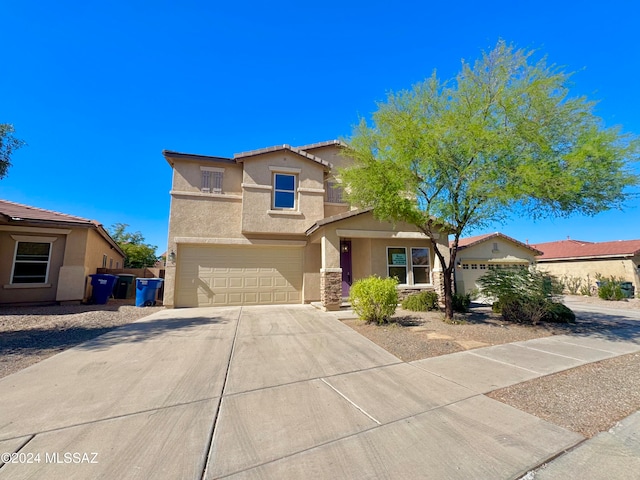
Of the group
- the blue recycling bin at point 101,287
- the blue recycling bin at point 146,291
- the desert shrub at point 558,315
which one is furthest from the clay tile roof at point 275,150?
the desert shrub at point 558,315

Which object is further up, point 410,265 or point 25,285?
point 410,265

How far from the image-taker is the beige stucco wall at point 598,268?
18.4 m

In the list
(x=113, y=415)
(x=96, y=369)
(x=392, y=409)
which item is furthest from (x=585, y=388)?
(x=96, y=369)

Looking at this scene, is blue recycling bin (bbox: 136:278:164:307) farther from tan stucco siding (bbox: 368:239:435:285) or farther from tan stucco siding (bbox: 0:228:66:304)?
tan stucco siding (bbox: 368:239:435:285)

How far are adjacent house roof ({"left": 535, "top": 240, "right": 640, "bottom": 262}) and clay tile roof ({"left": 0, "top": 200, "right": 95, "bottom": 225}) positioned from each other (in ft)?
102

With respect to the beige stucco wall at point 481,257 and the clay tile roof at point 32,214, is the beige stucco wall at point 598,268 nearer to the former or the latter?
the beige stucco wall at point 481,257

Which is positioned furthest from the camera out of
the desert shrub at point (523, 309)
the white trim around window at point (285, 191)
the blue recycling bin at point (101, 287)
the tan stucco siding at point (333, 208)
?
the tan stucco siding at point (333, 208)

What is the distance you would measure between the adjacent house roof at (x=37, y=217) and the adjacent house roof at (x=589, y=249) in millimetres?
31141

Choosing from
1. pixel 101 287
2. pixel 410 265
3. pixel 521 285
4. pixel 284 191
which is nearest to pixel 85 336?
pixel 101 287

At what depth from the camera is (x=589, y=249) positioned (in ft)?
71.1

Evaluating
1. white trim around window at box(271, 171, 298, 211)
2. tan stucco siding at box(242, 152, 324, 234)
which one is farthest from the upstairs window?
tan stucco siding at box(242, 152, 324, 234)

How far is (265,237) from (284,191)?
2.36 metres

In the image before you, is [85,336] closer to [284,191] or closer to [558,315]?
[284,191]

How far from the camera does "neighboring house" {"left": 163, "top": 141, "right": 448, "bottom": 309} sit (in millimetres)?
11758
